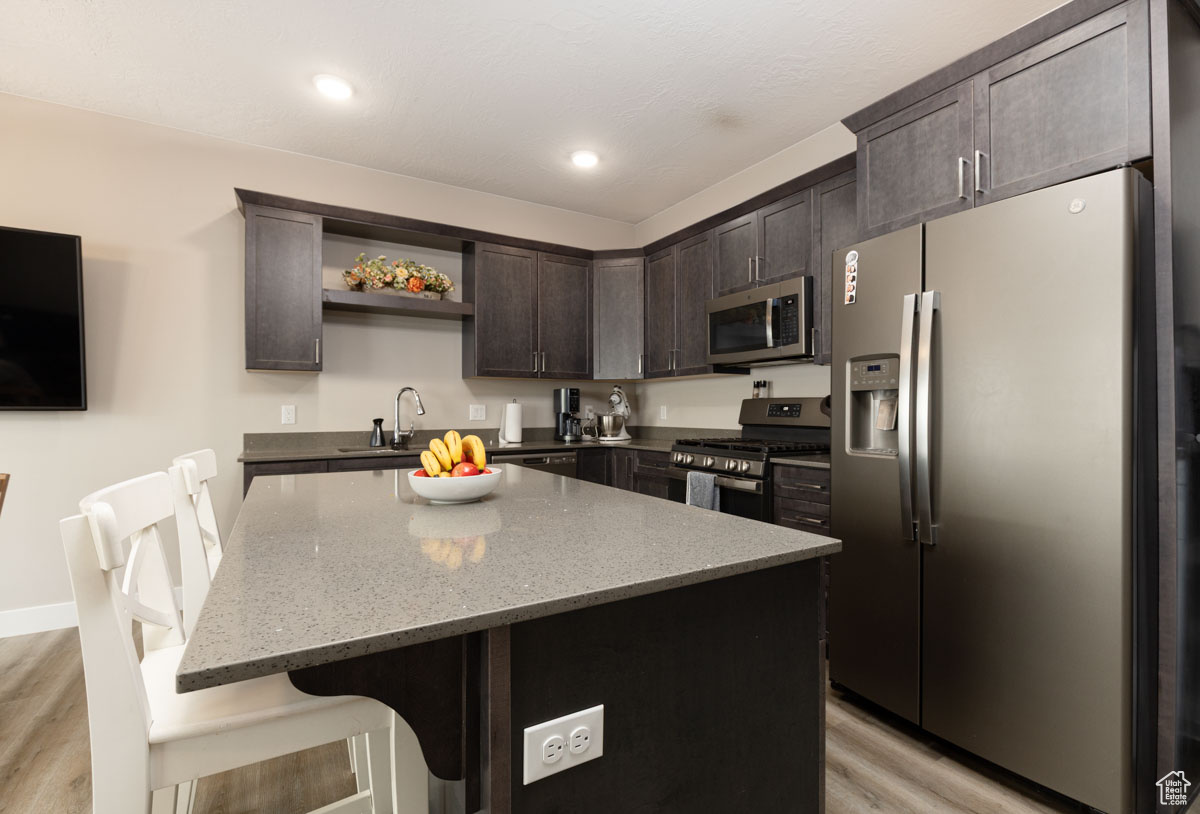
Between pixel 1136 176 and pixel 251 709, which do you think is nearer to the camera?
pixel 251 709

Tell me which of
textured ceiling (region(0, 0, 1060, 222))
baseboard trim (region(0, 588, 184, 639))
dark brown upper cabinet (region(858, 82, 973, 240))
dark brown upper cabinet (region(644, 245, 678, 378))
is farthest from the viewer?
dark brown upper cabinet (region(644, 245, 678, 378))

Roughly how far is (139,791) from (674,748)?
84cm

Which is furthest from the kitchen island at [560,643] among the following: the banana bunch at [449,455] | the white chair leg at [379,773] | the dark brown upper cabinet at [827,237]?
the dark brown upper cabinet at [827,237]

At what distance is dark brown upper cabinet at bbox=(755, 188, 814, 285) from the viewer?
3061 millimetres

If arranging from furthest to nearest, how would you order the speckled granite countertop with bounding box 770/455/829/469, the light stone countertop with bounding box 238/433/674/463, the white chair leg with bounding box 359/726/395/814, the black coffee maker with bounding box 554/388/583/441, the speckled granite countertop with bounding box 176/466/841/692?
1. the black coffee maker with bounding box 554/388/583/441
2. the light stone countertop with bounding box 238/433/674/463
3. the speckled granite countertop with bounding box 770/455/829/469
4. the white chair leg with bounding box 359/726/395/814
5. the speckled granite countertop with bounding box 176/466/841/692

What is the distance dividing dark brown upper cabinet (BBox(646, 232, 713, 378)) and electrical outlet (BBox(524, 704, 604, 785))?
9.84 feet

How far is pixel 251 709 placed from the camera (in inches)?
39.5

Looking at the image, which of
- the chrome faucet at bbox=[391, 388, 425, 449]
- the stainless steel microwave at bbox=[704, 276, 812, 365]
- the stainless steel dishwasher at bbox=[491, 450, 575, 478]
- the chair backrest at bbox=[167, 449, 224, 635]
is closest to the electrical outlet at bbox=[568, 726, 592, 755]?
the chair backrest at bbox=[167, 449, 224, 635]

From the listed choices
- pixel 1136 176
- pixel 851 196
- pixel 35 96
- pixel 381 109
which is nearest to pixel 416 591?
pixel 1136 176

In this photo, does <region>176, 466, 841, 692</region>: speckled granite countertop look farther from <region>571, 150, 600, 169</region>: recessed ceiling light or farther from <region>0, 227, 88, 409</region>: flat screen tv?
<region>571, 150, 600, 169</region>: recessed ceiling light

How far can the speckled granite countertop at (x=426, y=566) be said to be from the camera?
68 cm

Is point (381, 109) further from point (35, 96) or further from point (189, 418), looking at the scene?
point (189, 418)

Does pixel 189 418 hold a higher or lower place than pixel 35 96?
lower

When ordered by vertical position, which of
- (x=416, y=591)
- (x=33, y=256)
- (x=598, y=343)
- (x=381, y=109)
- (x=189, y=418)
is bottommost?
(x=416, y=591)
